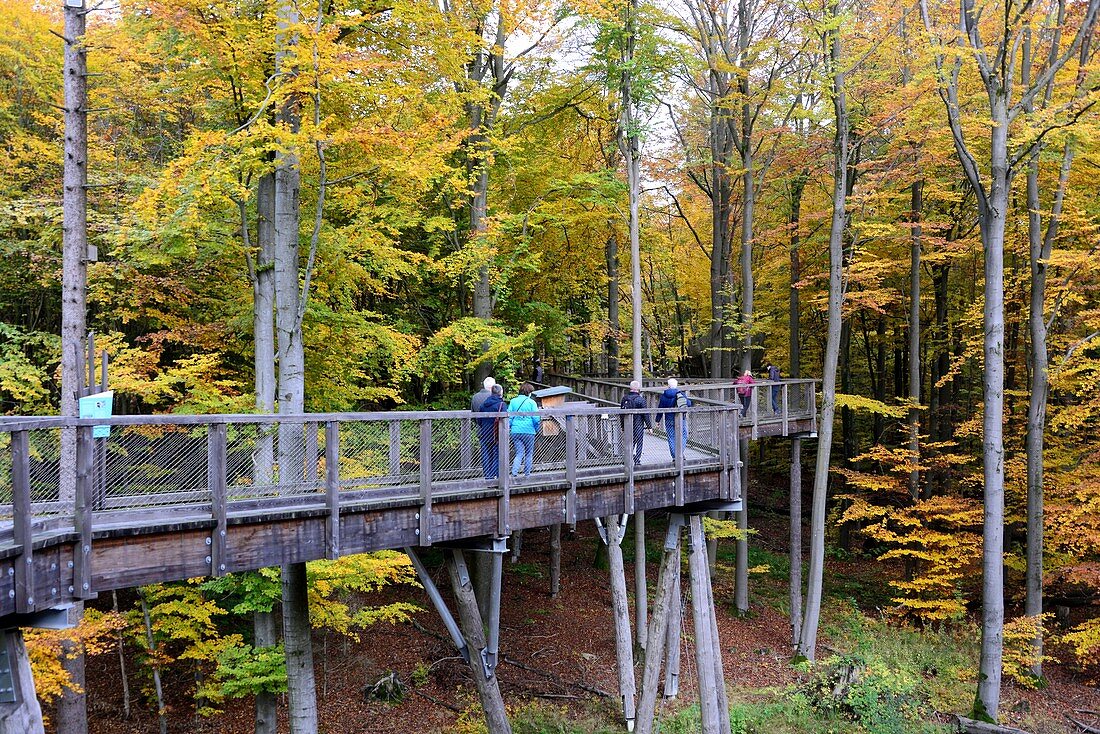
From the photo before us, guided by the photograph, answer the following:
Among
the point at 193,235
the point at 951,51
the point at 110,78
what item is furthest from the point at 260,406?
the point at 951,51

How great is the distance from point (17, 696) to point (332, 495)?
2.79 metres

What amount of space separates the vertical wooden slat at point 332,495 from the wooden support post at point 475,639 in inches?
86.8

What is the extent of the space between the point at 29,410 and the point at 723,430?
1117 centimetres

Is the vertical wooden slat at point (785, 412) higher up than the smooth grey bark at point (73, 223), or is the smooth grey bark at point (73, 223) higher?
the smooth grey bark at point (73, 223)

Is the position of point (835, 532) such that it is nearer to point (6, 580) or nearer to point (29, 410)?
point (29, 410)

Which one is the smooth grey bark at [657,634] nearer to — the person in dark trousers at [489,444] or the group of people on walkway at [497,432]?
the group of people on walkway at [497,432]

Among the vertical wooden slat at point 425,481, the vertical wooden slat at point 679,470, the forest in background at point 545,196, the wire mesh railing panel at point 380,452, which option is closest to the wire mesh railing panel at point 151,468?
the wire mesh railing panel at point 380,452

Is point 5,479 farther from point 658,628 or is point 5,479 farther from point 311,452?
point 658,628

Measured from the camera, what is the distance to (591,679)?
16.2 m

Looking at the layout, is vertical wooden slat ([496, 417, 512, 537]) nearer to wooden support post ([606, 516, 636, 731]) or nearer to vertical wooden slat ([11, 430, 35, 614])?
vertical wooden slat ([11, 430, 35, 614])

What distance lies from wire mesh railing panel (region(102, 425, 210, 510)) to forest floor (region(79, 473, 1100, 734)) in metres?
8.59

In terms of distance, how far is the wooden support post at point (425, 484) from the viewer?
314 inches

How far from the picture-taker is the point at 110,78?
15.2 meters

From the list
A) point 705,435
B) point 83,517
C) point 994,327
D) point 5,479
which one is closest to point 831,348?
point 994,327
